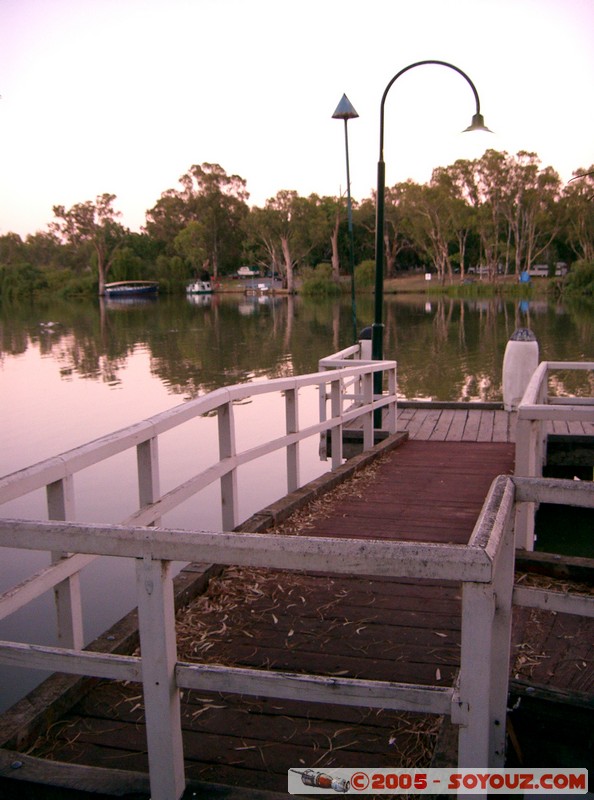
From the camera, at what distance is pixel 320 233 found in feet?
285

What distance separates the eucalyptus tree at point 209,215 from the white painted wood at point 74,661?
100822 mm

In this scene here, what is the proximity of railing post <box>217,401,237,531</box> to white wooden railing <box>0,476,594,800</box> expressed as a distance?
2.68m

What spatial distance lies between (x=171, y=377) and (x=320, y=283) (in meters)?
63.3

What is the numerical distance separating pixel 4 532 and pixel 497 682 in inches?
66.0

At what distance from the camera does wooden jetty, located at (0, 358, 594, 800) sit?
7.90 feet

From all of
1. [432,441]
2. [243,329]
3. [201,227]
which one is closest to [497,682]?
[432,441]

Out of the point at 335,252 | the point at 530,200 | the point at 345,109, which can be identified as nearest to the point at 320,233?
the point at 335,252

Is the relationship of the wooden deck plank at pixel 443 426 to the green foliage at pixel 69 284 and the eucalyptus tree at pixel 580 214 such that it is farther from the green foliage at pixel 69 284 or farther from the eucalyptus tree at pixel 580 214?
the green foliage at pixel 69 284

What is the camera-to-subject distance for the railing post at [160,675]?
2.18 m

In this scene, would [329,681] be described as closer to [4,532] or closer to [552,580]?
[4,532]

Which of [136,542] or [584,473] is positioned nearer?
[136,542]

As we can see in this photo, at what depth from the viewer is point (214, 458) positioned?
1297cm

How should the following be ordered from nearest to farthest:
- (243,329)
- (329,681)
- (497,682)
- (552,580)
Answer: (329,681) → (497,682) → (552,580) → (243,329)

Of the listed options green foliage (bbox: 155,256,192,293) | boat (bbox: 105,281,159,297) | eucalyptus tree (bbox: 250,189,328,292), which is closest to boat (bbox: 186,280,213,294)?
green foliage (bbox: 155,256,192,293)
